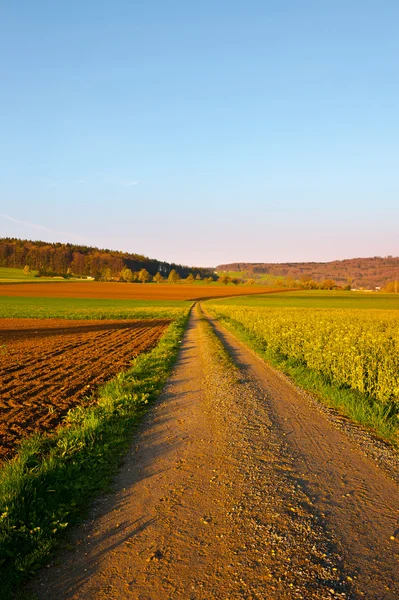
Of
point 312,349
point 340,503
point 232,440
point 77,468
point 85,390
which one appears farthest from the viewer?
point 312,349

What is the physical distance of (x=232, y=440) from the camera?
7266mm

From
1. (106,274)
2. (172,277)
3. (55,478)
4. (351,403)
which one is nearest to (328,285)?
(172,277)

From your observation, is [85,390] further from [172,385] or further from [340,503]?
[340,503]

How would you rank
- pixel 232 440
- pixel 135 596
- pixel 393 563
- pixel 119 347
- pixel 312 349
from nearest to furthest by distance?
pixel 135 596 < pixel 393 563 < pixel 232 440 < pixel 312 349 < pixel 119 347

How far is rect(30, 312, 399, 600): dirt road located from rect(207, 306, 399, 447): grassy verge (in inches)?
28.4

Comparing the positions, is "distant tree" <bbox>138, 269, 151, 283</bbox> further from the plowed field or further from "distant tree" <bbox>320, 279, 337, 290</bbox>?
the plowed field

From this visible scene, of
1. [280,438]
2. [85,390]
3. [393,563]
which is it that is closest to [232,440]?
[280,438]

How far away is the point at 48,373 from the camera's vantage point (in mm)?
13633

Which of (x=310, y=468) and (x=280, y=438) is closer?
(x=310, y=468)

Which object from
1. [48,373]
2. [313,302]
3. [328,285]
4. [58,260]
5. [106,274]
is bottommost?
[48,373]

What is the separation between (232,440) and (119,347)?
13.9 metres

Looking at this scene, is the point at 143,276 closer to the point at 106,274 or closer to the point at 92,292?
the point at 106,274

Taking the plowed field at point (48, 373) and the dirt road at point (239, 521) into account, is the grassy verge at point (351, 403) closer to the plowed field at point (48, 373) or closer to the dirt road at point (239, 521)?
the dirt road at point (239, 521)

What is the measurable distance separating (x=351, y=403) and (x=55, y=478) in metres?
7.27
